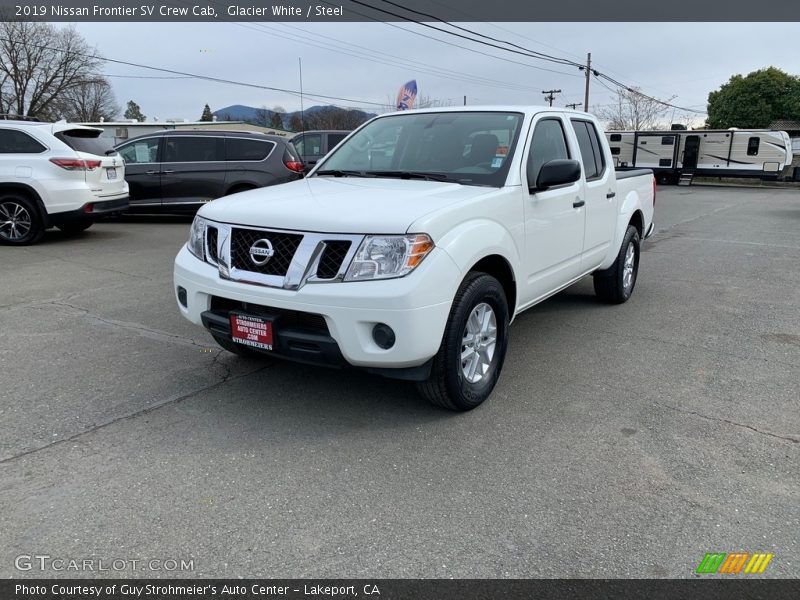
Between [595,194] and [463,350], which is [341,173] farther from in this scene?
[595,194]

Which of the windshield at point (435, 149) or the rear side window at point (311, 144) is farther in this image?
the rear side window at point (311, 144)

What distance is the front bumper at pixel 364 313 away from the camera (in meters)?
3.20

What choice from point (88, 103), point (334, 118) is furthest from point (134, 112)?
point (334, 118)

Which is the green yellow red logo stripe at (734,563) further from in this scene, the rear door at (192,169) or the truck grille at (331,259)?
the rear door at (192,169)

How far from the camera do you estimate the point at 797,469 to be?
10.6 feet

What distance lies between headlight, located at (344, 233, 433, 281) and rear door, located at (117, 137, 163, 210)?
10165 mm

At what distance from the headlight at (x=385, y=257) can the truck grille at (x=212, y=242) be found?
3.25ft

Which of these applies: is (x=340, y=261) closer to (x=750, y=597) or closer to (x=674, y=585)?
(x=674, y=585)

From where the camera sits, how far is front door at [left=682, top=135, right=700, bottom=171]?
31.3 metres

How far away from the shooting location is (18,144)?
9500mm

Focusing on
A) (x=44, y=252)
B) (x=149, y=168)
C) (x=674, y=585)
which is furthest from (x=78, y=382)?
(x=149, y=168)

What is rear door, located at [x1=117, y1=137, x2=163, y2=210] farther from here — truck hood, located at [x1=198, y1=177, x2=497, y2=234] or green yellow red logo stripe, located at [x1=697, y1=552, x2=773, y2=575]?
green yellow red logo stripe, located at [x1=697, y1=552, x2=773, y2=575]

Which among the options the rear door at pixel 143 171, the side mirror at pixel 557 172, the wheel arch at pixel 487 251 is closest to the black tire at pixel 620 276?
the side mirror at pixel 557 172

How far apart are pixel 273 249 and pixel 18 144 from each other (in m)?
8.14
